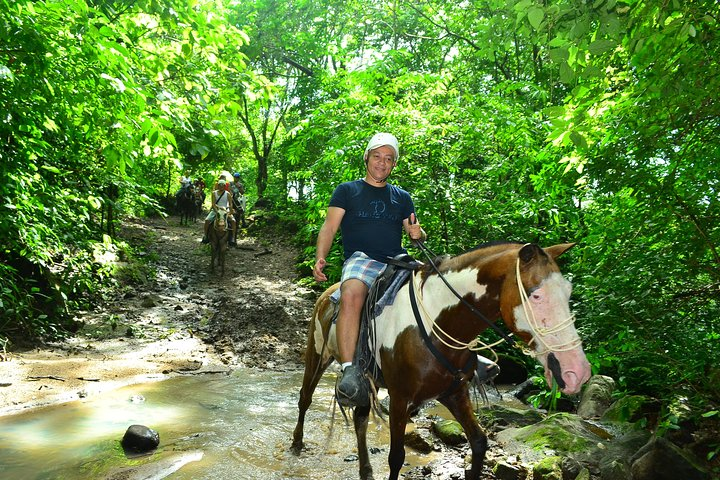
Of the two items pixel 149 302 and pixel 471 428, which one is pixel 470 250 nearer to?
pixel 471 428

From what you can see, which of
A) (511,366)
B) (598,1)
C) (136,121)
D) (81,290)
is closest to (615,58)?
(598,1)

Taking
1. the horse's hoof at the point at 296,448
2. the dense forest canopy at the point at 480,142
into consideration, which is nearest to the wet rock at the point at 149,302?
the dense forest canopy at the point at 480,142

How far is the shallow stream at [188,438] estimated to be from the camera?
389 cm

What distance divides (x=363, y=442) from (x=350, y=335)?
3.35ft

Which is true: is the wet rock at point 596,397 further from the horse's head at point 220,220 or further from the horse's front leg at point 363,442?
the horse's head at point 220,220

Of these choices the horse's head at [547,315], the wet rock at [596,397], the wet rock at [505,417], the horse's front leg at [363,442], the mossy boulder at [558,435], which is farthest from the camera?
the wet rock at [596,397]

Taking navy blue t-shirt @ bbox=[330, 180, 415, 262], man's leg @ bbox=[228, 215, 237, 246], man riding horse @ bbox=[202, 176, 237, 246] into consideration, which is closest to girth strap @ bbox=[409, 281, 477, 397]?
navy blue t-shirt @ bbox=[330, 180, 415, 262]

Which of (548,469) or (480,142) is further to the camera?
(480,142)

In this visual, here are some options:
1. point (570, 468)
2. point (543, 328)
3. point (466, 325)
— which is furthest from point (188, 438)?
point (543, 328)

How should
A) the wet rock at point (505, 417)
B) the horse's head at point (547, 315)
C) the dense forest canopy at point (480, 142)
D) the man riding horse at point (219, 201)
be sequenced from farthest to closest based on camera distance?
the man riding horse at point (219, 201) < the wet rock at point (505, 417) < the dense forest canopy at point (480, 142) < the horse's head at point (547, 315)

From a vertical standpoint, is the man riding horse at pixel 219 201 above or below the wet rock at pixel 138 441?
above

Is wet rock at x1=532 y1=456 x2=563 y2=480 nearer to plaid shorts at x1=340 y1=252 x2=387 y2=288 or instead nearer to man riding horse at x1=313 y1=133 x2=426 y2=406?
man riding horse at x1=313 y1=133 x2=426 y2=406

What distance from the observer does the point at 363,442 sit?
13.3ft

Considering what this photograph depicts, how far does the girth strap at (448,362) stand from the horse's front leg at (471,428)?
12cm
